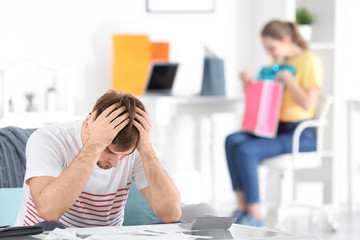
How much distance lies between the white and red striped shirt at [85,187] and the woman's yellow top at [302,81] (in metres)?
2.25

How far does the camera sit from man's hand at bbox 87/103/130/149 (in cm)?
191

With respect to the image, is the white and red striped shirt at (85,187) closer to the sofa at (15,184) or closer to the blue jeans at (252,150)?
the sofa at (15,184)

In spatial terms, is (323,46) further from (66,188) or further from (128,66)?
(66,188)

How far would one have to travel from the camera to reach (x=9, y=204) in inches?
94.7

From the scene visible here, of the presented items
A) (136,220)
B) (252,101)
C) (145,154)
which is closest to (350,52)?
(252,101)

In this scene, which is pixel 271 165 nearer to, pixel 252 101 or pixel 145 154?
pixel 252 101

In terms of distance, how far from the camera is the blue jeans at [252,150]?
162 inches

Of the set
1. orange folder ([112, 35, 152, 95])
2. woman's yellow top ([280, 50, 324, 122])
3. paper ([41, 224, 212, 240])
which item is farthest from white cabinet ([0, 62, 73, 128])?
paper ([41, 224, 212, 240])

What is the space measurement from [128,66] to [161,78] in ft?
0.83

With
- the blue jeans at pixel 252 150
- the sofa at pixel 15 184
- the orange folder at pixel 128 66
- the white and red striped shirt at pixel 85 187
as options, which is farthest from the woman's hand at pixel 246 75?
the white and red striped shirt at pixel 85 187

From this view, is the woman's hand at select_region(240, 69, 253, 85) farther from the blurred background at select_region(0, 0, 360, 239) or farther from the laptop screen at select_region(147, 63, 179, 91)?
the laptop screen at select_region(147, 63, 179, 91)

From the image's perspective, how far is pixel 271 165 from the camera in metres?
4.18

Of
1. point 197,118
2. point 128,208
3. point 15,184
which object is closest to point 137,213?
point 128,208

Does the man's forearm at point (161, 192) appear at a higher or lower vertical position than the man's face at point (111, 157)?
lower
